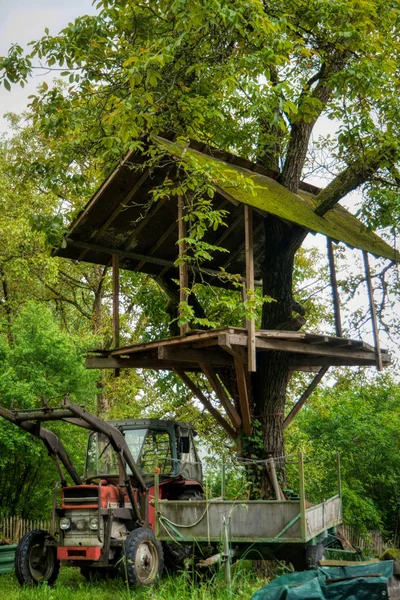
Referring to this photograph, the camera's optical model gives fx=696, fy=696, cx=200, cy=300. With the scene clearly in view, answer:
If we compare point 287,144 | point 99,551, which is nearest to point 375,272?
point 287,144

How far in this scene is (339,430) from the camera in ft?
65.8

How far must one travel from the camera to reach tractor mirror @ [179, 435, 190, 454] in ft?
41.3

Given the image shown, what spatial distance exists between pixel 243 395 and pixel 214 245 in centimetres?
314

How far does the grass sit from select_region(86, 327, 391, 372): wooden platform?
3.19m

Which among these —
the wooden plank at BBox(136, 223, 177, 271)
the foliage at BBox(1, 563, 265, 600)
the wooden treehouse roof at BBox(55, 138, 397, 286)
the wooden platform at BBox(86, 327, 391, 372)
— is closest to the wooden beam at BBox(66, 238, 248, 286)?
the wooden treehouse roof at BBox(55, 138, 397, 286)

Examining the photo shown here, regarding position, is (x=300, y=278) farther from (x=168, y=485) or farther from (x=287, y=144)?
(x=168, y=485)

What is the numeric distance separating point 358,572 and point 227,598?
1490 millimetres

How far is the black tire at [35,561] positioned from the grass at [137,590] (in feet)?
0.60

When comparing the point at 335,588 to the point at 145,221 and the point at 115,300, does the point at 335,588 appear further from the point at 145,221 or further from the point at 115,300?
the point at 145,221

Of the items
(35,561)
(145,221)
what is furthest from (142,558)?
(145,221)

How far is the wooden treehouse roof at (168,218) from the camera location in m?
11.2

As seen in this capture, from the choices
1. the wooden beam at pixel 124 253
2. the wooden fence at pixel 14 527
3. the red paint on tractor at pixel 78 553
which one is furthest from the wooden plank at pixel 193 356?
the wooden fence at pixel 14 527

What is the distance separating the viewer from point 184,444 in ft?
41.6

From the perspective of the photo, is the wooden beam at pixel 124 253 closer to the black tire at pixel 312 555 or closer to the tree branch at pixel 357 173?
the tree branch at pixel 357 173
